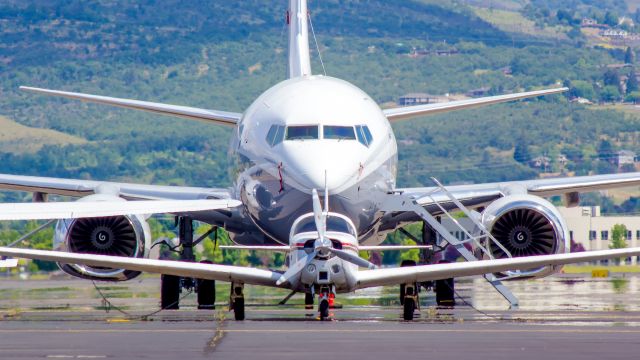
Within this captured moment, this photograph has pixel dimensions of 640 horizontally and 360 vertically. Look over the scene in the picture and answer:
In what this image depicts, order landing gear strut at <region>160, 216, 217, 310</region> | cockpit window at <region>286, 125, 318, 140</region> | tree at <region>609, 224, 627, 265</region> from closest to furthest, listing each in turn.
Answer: cockpit window at <region>286, 125, 318, 140</region> → landing gear strut at <region>160, 216, 217, 310</region> → tree at <region>609, 224, 627, 265</region>

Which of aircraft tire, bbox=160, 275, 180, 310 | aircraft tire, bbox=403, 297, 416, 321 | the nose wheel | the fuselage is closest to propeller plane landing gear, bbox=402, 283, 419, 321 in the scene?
aircraft tire, bbox=403, 297, 416, 321

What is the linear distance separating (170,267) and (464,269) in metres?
4.06

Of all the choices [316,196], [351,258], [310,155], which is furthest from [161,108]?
[351,258]

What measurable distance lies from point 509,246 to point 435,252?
5.41ft

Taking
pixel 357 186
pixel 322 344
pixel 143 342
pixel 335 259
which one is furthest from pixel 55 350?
pixel 357 186

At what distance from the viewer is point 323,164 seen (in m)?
26.2

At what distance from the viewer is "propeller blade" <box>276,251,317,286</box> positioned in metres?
21.5

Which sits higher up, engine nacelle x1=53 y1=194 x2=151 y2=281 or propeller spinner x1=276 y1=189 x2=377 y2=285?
engine nacelle x1=53 y1=194 x2=151 y2=281

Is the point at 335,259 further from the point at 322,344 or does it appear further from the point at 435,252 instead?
the point at 435,252

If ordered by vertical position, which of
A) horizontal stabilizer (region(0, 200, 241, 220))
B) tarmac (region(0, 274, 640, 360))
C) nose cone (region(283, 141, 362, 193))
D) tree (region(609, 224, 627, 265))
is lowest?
tarmac (region(0, 274, 640, 360))

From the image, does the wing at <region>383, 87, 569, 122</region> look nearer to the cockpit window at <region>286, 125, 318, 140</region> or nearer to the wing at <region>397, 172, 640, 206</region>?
the wing at <region>397, 172, 640, 206</region>

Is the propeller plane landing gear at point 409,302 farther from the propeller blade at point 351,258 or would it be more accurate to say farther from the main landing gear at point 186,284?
the main landing gear at point 186,284

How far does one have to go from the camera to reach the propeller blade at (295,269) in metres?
21.5

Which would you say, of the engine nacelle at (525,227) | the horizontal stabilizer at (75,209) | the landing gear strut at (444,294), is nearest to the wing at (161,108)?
the landing gear strut at (444,294)
